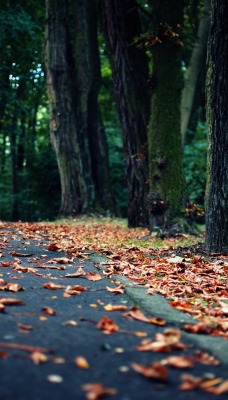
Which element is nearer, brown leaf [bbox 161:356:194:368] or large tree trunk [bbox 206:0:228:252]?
brown leaf [bbox 161:356:194:368]

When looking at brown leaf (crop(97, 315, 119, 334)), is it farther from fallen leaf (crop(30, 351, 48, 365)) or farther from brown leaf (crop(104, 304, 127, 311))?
fallen leaf (crop(30, 351, 48, 365))

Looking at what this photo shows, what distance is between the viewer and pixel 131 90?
439 inches

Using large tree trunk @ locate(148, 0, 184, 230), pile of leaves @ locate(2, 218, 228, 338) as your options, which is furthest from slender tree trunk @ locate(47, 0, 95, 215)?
pile of leaves @ locate(2, 218, 228, 338)

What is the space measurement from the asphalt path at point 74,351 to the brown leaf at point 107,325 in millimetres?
30

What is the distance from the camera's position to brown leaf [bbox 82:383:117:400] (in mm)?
2156

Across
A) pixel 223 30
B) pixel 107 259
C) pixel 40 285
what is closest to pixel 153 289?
pixel 40 285

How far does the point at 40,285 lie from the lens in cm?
436

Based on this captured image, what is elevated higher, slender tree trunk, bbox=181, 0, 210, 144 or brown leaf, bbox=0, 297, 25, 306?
slender tree trunk, bbox=181, 0, 210, 144

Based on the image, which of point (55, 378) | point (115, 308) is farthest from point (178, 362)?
point (115, 308)

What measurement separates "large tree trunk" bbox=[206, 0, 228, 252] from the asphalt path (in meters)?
2.56

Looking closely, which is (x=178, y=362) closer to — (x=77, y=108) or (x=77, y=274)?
(x=77, y=274)

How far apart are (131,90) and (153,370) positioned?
30.6 feet

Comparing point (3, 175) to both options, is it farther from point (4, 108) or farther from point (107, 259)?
point (107, 259)

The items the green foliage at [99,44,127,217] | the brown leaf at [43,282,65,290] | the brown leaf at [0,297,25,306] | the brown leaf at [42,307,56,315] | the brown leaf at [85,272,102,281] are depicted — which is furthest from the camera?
the green foliage at [99,44,127,217]
